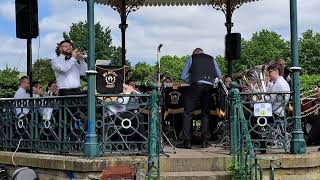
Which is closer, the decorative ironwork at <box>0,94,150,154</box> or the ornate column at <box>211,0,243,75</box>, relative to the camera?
the decorative ironwork at <box>0,94,150,154</box>

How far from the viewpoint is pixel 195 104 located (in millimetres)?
10070

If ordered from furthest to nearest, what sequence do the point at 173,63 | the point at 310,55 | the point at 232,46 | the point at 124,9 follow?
the point at 173,63 → the point at 310,55 → the point at 124,9 → the point at 232,46

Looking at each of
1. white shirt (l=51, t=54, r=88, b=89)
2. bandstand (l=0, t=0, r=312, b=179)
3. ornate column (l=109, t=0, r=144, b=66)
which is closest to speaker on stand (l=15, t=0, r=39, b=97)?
white shirt (l=51, t=54, r=88, b=89)

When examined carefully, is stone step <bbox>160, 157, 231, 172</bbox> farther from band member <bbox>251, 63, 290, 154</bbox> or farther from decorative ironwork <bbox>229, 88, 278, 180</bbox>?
band member <bbox>251, 63, 290, 154</bbox>

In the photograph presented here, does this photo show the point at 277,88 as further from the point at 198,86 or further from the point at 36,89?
the point at 36,89

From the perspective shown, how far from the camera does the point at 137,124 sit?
28.6 ft

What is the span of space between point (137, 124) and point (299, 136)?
2564 mm

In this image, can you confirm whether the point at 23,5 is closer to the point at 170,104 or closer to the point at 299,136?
the point at 170,104

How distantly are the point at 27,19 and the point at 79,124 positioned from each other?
3085 millimetres

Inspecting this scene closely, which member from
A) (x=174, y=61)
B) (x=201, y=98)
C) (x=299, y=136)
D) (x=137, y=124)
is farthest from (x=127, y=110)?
(x=174, y=61)

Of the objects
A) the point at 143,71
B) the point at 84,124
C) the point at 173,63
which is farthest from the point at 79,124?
the point at 173,63

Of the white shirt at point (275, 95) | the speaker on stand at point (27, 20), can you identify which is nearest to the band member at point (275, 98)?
the white shirt at point (275, 95)

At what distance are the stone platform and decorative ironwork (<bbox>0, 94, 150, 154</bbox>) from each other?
0.86 feet

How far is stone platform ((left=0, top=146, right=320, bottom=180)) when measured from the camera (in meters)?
A: 7.98
